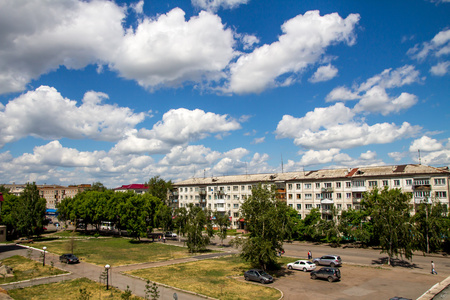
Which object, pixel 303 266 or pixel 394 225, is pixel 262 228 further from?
pixel 394 225

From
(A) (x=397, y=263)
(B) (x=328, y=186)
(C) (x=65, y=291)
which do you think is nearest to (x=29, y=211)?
(C) (x=65, y=291)

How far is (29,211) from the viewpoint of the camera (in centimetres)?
7000

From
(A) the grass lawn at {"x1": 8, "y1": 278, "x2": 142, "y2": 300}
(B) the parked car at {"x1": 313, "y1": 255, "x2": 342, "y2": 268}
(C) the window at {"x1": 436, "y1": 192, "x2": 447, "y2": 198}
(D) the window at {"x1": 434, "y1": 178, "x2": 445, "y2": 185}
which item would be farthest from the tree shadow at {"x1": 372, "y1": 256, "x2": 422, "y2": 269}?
(A) the grass lawn at {"x1": 8, "y1": 278, "x2": 142, "y2": 300}

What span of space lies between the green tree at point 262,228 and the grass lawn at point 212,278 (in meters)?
3.43

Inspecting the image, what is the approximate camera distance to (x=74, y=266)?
143 ft

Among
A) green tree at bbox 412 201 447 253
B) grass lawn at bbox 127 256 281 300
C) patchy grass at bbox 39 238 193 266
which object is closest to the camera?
grass lawn at bbox 127 256 281 300

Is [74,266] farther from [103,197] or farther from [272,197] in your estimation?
[103,197]

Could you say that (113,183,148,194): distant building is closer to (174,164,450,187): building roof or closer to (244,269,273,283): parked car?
(174,164,450,187): building roof

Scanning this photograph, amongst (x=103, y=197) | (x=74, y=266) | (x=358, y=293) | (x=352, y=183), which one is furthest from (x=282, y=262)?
(x=103, y=197)

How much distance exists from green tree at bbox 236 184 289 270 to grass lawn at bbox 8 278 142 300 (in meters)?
15.8

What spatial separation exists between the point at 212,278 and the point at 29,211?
54544mm

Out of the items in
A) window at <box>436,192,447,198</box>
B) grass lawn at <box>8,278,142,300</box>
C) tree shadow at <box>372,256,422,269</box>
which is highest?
window at <box>436,192,447,198</box>

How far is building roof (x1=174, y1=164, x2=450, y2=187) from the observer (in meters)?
66.1

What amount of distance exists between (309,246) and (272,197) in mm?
31619
